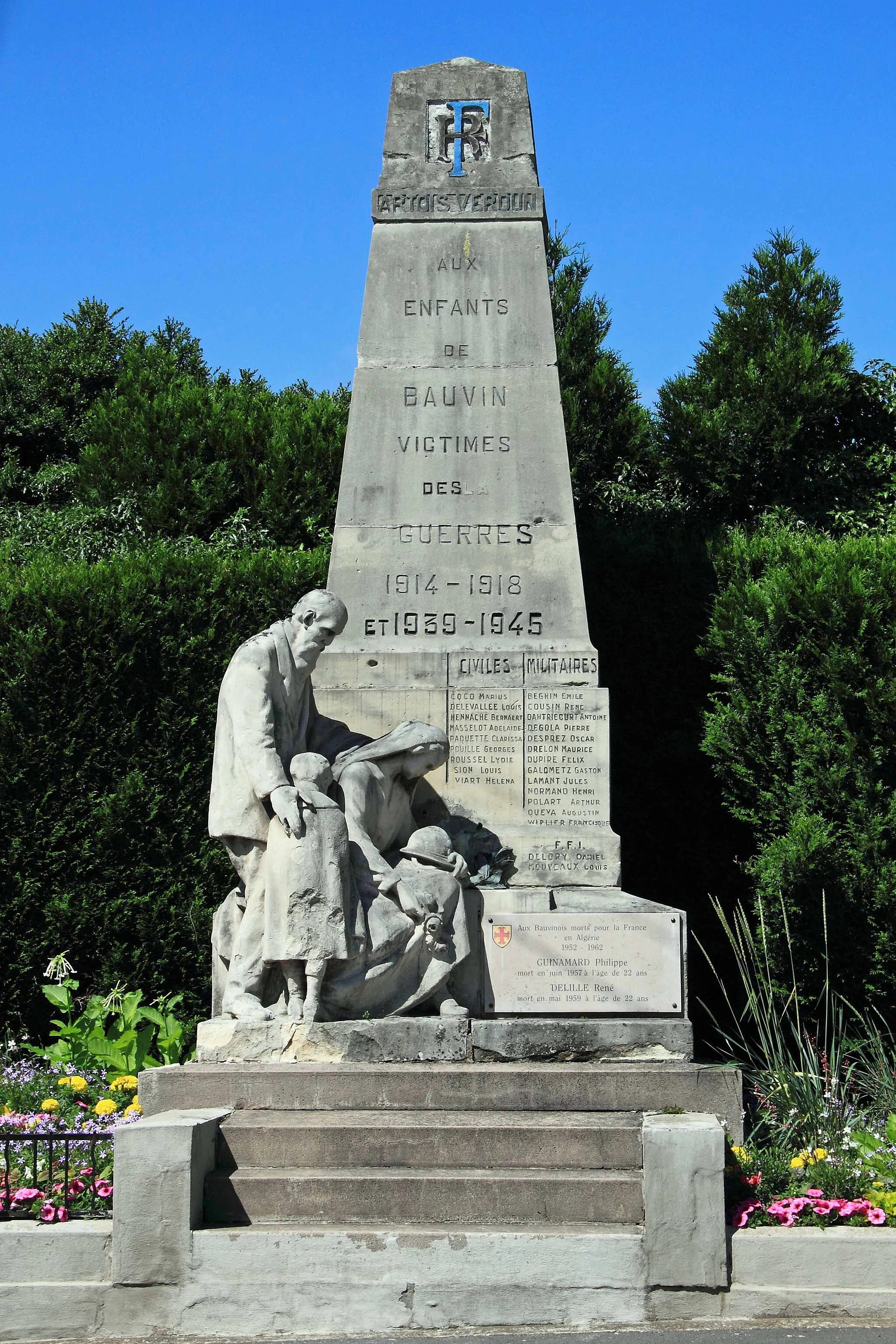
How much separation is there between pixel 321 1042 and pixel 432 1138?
0.84 m

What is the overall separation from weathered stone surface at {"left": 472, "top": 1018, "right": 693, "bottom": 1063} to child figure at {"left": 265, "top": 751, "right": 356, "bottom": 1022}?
0.92 metres

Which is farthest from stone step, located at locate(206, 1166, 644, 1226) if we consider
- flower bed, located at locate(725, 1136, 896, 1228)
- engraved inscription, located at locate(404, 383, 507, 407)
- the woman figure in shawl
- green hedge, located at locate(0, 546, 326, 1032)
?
engraved inscription, located at locate(404, 383, 507, 407)

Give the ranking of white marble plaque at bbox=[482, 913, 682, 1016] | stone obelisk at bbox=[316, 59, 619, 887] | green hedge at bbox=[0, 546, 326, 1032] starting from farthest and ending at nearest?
green hedge at bbox=[0, 546, 326, 1032], stone obelisk at bbox=[316, 59, 619, 887], white marble plaque at bbox=[482, 913, 682, 1016]

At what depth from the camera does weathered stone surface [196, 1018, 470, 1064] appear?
24.0 feet

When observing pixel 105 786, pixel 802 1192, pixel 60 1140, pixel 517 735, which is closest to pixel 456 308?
pixel 517 735

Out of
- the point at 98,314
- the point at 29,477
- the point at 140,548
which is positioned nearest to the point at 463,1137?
the point at 140,548

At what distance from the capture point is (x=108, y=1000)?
34.4 ft

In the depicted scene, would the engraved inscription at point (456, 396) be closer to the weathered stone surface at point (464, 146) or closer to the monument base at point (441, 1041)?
the weathered stone surface at point (464, 146)

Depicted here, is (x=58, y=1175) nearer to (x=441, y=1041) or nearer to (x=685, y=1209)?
(x=441, y=1041)

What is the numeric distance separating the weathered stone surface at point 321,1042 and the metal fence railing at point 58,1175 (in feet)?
2.33

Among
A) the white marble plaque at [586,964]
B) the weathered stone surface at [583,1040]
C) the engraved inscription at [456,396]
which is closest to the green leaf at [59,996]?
the white marble plaque at [586,964]

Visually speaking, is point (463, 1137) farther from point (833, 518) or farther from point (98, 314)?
point (98, 314)

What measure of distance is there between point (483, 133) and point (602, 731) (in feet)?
14.1

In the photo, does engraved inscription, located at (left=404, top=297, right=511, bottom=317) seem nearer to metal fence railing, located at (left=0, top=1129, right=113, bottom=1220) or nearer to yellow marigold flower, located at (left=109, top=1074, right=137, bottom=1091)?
yellow marigold flower, located at (left=109, top=1074, right=137, bottom=1091)
